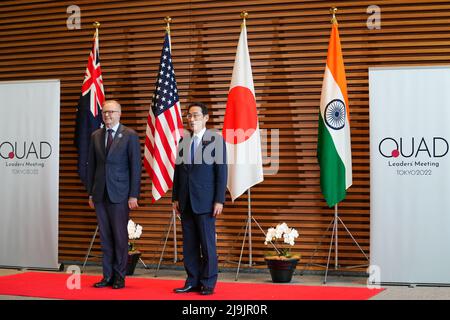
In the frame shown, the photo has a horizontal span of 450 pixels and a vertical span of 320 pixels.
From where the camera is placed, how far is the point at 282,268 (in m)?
6.22

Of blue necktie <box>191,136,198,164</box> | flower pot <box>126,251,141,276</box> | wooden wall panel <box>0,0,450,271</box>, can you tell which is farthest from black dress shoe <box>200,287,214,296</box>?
wooden wall panel <box>0,0,450,271</box>

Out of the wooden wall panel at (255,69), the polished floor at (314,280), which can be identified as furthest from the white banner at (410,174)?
the wooden wall panel at (255,69)

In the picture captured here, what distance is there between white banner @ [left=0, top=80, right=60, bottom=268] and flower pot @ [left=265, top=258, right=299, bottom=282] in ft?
7.75

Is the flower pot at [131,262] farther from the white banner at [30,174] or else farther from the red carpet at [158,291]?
the white banner at [30,174]

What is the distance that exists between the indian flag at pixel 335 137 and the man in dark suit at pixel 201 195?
1.45m

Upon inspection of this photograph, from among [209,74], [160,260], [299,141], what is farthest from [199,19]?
[160,260]

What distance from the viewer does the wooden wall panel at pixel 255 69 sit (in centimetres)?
680

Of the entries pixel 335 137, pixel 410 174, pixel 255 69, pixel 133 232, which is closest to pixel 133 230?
pixel 133 232

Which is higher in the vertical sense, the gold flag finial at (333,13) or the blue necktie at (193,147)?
the gold flag finial at (333,13)

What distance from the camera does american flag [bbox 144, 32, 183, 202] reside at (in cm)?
676

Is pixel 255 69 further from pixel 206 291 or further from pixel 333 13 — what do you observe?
pixel 206 291

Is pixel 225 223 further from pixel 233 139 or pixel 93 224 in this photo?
pixel 93 224

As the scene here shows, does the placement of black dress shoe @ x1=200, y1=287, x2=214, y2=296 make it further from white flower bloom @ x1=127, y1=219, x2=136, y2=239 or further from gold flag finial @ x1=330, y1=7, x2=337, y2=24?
gold flag finial @ x1=330, y1=7, x2=337, y2=24

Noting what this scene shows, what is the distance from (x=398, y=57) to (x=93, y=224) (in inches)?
158
